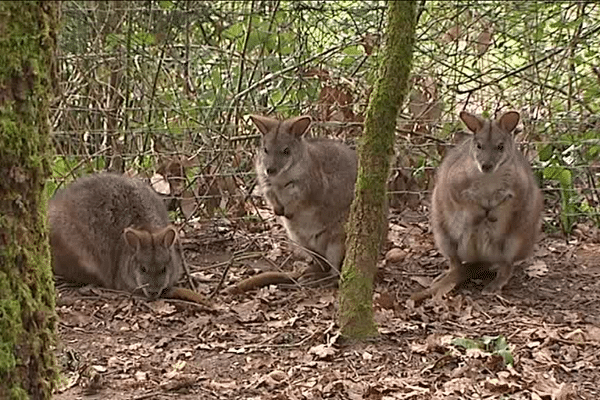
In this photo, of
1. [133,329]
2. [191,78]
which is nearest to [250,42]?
[191,78]

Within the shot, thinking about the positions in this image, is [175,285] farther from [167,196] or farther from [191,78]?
[191,78]

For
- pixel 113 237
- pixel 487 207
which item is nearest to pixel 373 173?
pixel 487 207

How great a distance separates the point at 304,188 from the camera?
22.0 feet

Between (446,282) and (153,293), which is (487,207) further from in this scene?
(153,293)

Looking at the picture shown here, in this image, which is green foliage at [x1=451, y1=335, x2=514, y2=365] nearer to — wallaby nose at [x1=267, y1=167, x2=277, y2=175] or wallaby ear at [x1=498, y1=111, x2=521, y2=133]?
wallaby ear at [x1=498, y1=111, x2=521, y2=133]

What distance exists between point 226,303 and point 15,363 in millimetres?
3295

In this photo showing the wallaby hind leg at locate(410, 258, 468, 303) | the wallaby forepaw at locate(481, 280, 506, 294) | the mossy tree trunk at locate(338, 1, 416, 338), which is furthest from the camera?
the wallaby forepaw at locate(481, 280, 506, 294)

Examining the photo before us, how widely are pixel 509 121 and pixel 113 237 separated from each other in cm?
276

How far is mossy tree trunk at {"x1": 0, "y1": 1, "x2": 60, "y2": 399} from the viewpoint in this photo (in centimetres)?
275

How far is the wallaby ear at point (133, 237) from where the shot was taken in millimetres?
6473

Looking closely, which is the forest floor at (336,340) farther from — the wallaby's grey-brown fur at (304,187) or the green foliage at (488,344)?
the wallaby's grey-brown fur at (304,187)

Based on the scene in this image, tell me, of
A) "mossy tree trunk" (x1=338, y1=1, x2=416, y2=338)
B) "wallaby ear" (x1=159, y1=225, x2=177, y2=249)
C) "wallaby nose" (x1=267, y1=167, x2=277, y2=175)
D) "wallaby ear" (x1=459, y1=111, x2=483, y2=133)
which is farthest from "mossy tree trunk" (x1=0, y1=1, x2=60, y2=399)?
"wallaby ear" (x1=459, y1=111, x2=483, y2=133)

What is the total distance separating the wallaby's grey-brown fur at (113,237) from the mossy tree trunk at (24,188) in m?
3.38

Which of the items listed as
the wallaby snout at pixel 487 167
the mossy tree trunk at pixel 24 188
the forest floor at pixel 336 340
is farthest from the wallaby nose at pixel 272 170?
the mossy tree trunk at pixel 24 188
